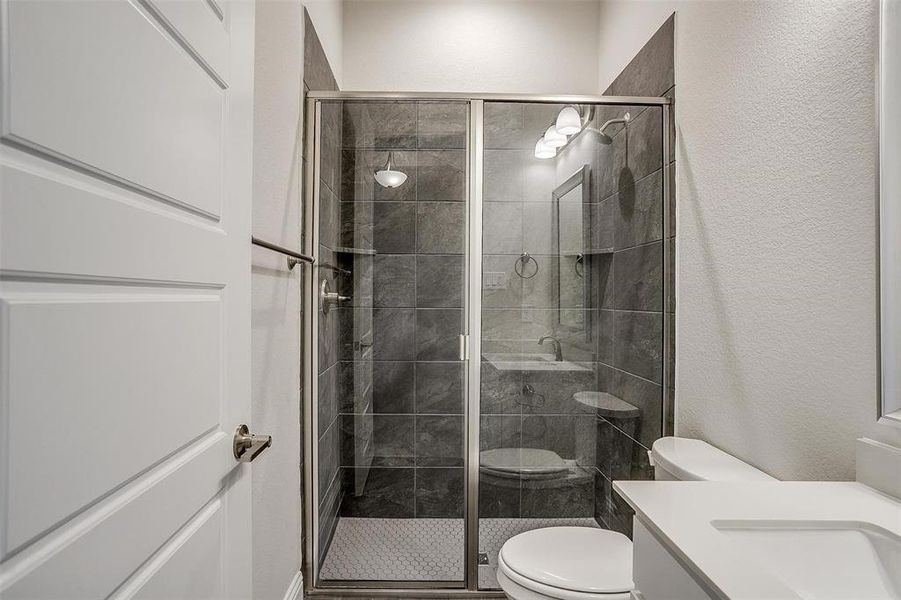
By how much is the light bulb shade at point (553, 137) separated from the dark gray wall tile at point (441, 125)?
0.31 metres

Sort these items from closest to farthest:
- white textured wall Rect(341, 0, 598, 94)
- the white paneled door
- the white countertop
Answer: the white paneled door → the white countertop → white textured wall Rect(341, 0, 598, 94)

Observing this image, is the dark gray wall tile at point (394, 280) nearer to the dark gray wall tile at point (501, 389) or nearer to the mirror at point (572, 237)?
the dark gray wall tile at point (501, 389)

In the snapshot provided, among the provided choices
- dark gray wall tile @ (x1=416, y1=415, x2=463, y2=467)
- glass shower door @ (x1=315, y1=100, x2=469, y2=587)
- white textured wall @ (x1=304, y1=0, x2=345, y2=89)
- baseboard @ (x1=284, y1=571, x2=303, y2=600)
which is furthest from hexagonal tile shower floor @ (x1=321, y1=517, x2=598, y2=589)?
white textured wall @ (x1=304, y1=0, x2=345, y2=89)

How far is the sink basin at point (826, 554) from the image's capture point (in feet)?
2.29

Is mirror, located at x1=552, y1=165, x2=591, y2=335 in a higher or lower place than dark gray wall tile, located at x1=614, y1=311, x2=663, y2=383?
higher

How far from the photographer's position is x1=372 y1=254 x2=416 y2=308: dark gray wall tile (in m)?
1.82

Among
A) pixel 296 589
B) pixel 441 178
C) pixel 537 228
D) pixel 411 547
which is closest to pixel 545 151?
pixel 537 228

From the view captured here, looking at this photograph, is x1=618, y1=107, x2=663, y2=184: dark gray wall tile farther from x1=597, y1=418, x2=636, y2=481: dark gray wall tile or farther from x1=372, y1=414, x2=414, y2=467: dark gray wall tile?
x1=372, y1=414, x2=414, y2=467: dark gray wall tile

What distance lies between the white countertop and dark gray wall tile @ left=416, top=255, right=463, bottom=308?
1043 millimetres

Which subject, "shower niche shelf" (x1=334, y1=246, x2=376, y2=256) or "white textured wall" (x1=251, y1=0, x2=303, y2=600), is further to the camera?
"shower niche shelf" (x1=334, y1=246, x2=376, y2=256)

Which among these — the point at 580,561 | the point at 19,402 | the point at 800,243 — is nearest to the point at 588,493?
the point at 580,561

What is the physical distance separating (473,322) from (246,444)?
1.06m

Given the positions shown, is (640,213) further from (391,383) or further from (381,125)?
(391,383)

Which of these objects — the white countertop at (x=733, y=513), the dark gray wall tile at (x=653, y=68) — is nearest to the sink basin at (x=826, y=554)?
the white countertop at (x=733, y=513)
